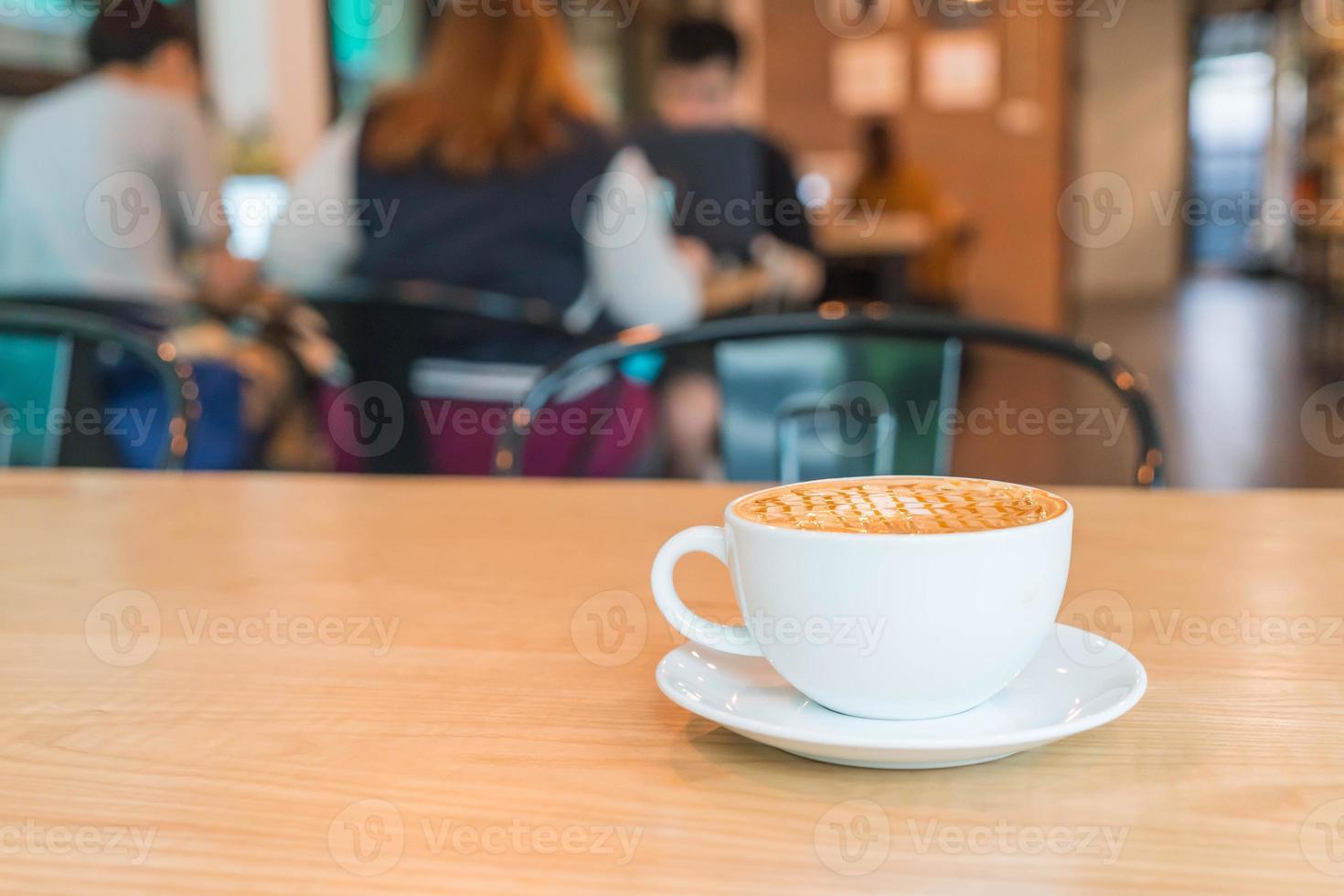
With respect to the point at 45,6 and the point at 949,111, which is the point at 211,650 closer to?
the point at 45,6

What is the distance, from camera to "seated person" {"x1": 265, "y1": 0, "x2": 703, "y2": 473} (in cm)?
211

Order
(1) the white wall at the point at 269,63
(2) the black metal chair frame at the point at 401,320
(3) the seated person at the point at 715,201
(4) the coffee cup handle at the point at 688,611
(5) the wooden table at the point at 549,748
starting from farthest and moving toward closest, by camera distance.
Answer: (1) the white wall at the point at 269,63 → (3) the seated person at the point at 715,201 → (2) the black metal chair frame at the point at 401,320 → (4) the coffee cup handle at the point at 688,611 → (5) the wooden table at the point at 549,748

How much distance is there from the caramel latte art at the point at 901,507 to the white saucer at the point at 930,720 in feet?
0.20

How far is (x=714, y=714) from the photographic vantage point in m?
0.39

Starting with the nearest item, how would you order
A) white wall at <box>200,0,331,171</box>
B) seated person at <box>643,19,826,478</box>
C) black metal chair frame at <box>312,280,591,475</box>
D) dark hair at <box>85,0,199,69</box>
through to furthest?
black metal chair frame at <box>312,280,591,475</box>
seated person at <box>643,19,826,478</box>
dark hair at <box>85,0,199,69</box>
white wall at <box>200,0,331,171</box>

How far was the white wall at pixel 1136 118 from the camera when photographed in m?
12.0

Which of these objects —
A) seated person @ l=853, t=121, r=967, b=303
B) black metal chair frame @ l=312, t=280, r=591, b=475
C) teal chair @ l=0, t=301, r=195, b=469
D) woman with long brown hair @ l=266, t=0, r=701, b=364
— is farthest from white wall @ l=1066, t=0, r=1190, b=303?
teal chair @ l=0, t=301, r=195, b=469

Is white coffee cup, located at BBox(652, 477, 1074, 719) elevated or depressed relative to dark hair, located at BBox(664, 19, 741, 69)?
depressed

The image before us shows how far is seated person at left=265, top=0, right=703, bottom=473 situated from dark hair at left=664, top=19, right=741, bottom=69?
80 cm

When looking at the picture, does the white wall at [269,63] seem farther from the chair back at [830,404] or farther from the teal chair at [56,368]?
the chair back at [830,404]

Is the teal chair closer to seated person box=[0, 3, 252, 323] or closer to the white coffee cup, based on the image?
the white coffee cup

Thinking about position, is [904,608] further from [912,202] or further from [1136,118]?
[1136,118]

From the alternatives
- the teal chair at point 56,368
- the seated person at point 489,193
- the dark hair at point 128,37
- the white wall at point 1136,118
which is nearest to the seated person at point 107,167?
the dark hair at point 128,37

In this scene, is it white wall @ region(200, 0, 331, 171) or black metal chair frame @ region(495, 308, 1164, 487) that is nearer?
black metal chair frame @ region(495, 308, 1164, 487)
